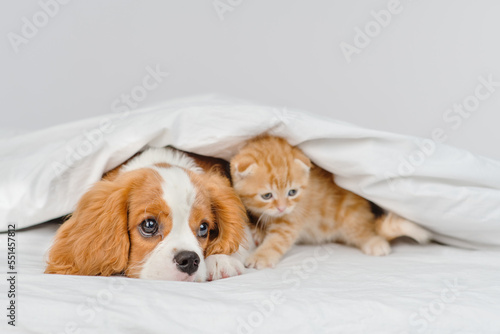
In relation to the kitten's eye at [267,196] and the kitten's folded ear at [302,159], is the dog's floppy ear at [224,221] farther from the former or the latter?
the kitten's folded ear at [302,159]

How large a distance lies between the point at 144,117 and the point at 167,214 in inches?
23.7

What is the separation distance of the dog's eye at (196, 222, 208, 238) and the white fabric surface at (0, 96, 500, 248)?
398 mm

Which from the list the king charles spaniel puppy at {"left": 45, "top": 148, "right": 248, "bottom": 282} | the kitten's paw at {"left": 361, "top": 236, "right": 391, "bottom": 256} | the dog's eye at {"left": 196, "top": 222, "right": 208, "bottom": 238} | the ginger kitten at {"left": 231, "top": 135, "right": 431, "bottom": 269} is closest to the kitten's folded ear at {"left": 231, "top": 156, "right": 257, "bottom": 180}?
the ginger kitten at {"left": 231, "top": 135, "right": 431, "bottom": 269}

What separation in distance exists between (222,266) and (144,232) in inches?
12.1

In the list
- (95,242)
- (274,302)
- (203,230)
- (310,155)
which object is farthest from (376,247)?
(95,242)

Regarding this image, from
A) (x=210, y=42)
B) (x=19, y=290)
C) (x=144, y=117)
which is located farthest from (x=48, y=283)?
(x=210, y=42)

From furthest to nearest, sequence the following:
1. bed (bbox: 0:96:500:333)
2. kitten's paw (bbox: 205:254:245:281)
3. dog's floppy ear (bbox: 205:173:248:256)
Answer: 1. dog's floppy ear (bbox: 205:173:248:256)
2. kitten's paw (bbox: 205:254:245:281)
3. bed (bbox: 0:96:500:333)

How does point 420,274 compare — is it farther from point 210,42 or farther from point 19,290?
point 210,42

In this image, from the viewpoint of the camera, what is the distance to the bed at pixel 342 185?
5.14 ft

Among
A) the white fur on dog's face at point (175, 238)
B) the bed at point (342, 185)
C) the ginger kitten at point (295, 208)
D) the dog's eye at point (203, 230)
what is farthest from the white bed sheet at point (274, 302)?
the ginger kitten at point (295, 208)

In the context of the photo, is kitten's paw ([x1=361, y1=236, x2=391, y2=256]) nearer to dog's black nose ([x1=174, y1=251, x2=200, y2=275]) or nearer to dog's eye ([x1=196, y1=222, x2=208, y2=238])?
dog's eye ([x1=196, y1=222, x2=208, y2=238])

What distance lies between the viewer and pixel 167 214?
1.87 meters

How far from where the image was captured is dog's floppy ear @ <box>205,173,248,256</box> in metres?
2.09

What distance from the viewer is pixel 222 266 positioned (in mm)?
1964
